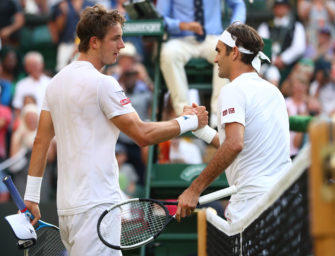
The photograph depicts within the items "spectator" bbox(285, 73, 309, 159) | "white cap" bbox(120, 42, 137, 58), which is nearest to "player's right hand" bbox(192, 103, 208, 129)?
"spectator" bbox(285, 73, 309, 159)

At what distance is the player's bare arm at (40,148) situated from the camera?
4059mm

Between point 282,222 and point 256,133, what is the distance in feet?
4.08

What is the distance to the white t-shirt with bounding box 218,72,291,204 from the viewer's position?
3.90 m

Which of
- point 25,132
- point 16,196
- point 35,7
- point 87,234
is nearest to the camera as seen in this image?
point 87,234

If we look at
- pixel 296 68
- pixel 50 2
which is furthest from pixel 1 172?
pixel 296 68

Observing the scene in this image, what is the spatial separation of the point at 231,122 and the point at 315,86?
21.4ft

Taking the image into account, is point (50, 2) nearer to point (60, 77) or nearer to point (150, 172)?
point (150, 172)

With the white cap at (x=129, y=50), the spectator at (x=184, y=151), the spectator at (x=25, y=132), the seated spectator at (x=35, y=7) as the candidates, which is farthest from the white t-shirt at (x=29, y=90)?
the spectator at (x=184, y=151)

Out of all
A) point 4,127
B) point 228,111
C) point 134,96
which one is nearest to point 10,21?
point 4,127

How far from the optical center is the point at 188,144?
8516 mm

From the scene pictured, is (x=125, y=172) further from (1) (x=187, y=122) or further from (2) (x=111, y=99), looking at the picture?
(2) (x=111, y=99)

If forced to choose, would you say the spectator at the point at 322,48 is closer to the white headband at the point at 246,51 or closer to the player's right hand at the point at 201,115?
the white headband at the point at 246,51

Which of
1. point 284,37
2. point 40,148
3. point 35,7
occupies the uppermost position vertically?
point 35,7

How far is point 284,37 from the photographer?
10.2m
